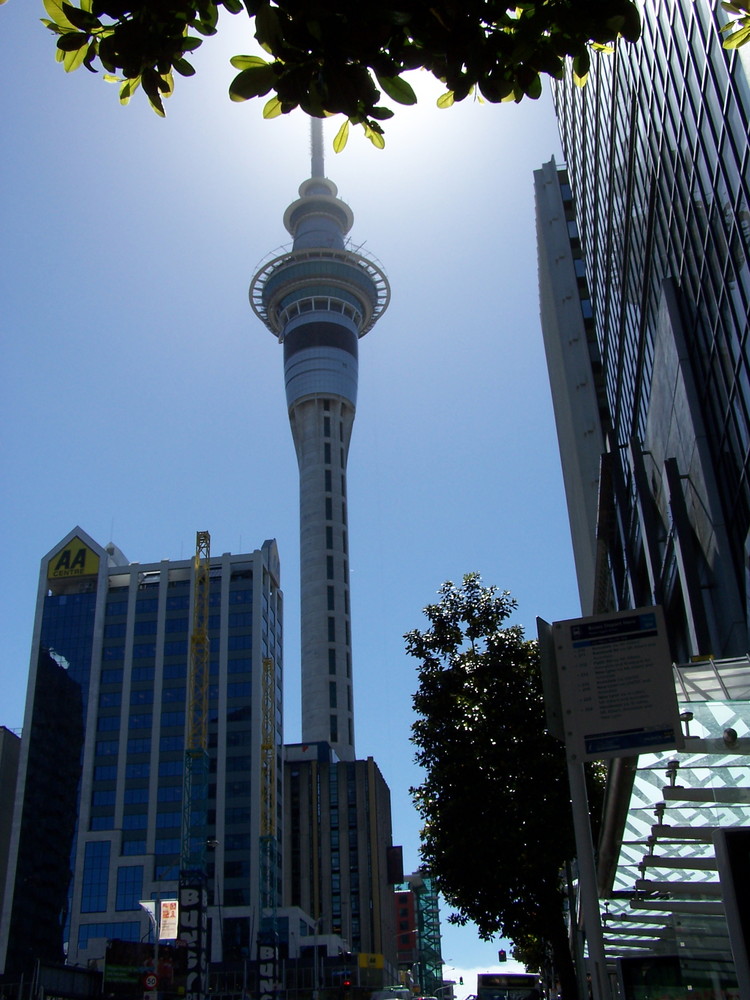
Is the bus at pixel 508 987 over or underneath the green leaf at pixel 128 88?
underneath

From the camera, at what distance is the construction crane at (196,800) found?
238ft

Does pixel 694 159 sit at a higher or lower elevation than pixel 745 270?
higher

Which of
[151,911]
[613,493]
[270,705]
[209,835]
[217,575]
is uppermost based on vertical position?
[217,575]

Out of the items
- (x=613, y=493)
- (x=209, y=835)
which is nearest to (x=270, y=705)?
(x=209, y=835)

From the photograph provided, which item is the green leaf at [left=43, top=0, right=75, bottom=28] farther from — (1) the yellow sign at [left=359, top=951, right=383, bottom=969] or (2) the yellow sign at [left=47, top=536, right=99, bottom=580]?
(2) the yellow sign at [left=47, top=536, right=99, bottom=580]

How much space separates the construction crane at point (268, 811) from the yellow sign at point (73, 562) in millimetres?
28176

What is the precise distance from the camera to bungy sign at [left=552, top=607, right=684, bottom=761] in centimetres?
784

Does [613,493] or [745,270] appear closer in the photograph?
[745,270]

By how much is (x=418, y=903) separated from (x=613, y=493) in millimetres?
165614

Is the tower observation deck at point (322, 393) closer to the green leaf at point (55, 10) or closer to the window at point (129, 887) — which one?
the window at point (129, 887)

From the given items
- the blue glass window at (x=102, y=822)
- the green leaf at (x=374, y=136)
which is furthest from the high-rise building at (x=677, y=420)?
the blue glass window at (x=102, y=822)

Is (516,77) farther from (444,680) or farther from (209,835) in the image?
(209,835)

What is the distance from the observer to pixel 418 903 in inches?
7771

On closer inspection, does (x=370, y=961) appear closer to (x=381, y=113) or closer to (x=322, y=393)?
(x=322, y=393)
